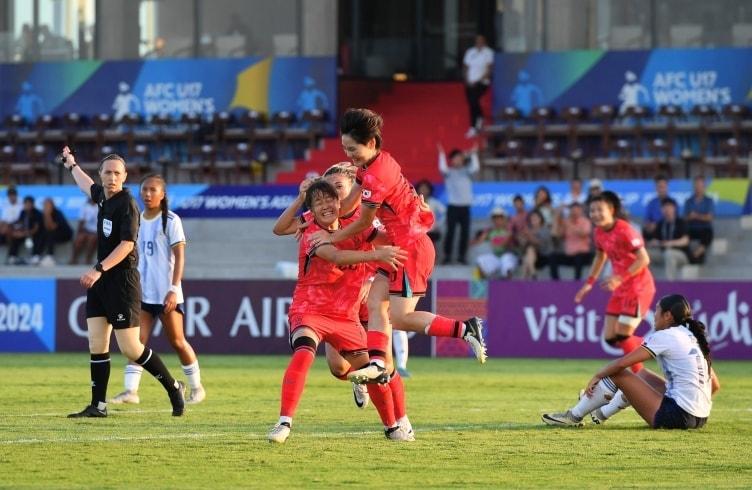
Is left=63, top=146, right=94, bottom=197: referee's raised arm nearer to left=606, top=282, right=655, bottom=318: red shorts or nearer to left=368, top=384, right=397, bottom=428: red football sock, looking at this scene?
left=368, top=384, right=397, bottom=428: red football sock

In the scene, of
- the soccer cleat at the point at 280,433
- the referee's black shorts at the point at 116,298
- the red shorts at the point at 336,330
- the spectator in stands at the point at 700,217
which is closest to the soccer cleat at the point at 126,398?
the referee's black shorts at the point at 116,298

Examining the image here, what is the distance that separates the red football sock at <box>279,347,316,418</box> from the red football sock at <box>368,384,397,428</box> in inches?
20.2

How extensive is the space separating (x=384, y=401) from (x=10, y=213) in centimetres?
2004

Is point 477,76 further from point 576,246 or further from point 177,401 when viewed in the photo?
point 177,401

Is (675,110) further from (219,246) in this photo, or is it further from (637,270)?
(637,270)

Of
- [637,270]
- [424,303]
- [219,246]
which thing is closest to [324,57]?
[219,246]

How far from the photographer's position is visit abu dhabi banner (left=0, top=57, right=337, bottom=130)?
33.2 m

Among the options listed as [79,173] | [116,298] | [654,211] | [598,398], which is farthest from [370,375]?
[654,211]

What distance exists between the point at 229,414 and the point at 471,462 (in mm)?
3737

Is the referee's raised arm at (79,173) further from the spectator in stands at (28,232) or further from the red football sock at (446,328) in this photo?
the spectator in stands at (28,232)

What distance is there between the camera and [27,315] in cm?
2338

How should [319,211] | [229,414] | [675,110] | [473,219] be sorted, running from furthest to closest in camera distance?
[675,110] → [473,219] → [229,414] → [319,211]

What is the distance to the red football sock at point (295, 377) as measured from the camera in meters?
10.0

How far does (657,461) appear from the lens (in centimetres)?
968
